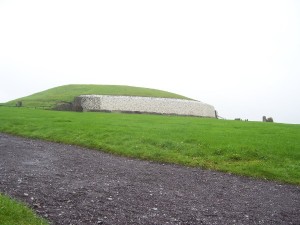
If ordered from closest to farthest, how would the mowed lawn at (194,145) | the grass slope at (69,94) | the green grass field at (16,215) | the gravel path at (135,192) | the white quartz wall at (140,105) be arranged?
the green grass field at (16,215) < the gravel path at (135,192) < the mowed lawn at (194,145) < the white quartz wall at (140,105) < the grass slope at (69,94)

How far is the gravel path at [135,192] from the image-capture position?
11.9 m

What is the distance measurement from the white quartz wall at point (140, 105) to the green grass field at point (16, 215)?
181 ft

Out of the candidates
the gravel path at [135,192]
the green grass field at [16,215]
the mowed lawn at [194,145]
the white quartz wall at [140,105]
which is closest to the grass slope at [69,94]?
the white quartz wall at [140,105]

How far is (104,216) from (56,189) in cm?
340

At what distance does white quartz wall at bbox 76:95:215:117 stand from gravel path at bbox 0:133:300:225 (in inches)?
1750

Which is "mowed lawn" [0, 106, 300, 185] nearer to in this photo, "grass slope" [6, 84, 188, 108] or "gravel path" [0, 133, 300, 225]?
"gravel path" [0, 133, 300, 225]

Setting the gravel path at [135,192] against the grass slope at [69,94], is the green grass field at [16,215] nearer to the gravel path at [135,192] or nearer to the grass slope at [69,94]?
the gravel path at [135,192]

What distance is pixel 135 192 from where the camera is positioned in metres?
14.7

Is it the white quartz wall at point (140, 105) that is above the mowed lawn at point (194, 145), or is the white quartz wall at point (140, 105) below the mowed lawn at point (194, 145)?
above

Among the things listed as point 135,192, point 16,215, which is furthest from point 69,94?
point 16,215

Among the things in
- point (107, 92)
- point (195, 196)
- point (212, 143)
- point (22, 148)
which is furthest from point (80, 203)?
point (107, 92)

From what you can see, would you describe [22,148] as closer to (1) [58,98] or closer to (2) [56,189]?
(2) [56,189]

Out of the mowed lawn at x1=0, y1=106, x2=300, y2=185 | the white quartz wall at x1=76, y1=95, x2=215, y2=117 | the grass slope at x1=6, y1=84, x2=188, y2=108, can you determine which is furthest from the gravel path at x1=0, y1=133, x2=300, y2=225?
the grass slope at x1=6, y1=84, x2=188, y2=108

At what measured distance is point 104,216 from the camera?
11414 mm
